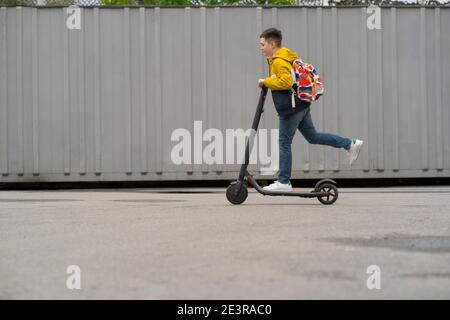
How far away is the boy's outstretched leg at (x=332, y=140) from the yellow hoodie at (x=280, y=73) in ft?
1.37

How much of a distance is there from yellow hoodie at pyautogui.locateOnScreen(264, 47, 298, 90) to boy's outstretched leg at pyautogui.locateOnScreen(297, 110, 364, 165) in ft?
1.37

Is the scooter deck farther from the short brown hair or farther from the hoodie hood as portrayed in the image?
the short brown hair

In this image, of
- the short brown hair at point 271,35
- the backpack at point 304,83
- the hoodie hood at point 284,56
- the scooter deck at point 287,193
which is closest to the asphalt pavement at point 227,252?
the scooter deck at point 287,193

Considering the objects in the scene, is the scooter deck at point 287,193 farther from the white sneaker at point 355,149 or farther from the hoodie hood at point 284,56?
the hoodie hood at point 284,56

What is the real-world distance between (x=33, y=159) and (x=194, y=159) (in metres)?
2.27

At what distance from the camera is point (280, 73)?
777cm

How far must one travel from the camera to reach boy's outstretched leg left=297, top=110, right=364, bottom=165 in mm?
7969

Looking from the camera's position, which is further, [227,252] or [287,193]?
[287,193]

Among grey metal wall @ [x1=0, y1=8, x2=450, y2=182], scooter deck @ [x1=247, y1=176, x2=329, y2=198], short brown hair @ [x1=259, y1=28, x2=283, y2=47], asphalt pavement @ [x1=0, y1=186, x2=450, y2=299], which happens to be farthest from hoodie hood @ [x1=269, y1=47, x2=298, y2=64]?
grey metal wall @ [x1=0, y1=8, x2=450, y2=182]

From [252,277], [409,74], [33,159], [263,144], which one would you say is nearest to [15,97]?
[33,159]

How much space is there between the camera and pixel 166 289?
376 cm

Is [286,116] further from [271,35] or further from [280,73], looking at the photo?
[271,35]

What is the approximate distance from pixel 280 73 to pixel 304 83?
25cm

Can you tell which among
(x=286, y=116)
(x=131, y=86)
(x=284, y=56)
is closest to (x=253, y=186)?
(x=286, y=116)
